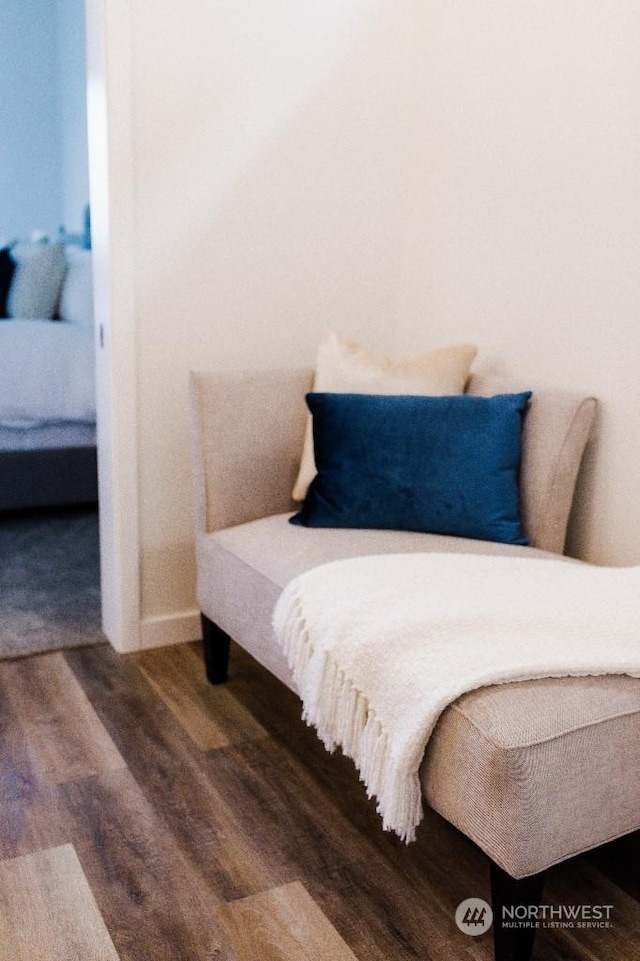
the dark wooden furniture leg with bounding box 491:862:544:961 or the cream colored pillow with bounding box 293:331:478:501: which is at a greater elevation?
the cream colored pillow with bounding box 293:331:478:501

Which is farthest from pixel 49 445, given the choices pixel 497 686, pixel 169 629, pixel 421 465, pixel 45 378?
pixel 497 686

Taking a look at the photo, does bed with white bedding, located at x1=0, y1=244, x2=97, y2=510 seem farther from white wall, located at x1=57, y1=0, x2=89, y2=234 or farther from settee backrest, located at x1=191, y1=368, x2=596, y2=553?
white wall, located at x1=57, y1=0, x2=89, y2=234

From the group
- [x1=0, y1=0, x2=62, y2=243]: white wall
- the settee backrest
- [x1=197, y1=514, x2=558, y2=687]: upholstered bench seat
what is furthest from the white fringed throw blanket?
[x1=0, y1=0, x2=62, y2=243]: white wall

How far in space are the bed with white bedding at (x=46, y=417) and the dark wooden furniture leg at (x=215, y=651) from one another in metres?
1.44

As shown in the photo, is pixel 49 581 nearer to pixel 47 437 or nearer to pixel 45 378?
pixel 47 437

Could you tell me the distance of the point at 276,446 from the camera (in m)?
2.23

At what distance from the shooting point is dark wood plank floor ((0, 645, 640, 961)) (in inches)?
56.2

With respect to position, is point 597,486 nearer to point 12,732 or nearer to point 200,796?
point 200,796

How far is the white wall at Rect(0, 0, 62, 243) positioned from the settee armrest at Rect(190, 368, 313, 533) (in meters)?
3.79

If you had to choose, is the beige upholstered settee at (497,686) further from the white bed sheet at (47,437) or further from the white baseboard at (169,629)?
the white bed sheet at (47,437)

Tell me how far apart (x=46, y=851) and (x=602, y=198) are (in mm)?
1803

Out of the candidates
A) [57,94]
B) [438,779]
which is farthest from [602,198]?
[57,94]

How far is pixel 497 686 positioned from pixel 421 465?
29.5 inches

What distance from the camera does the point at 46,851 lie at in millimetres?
1616
